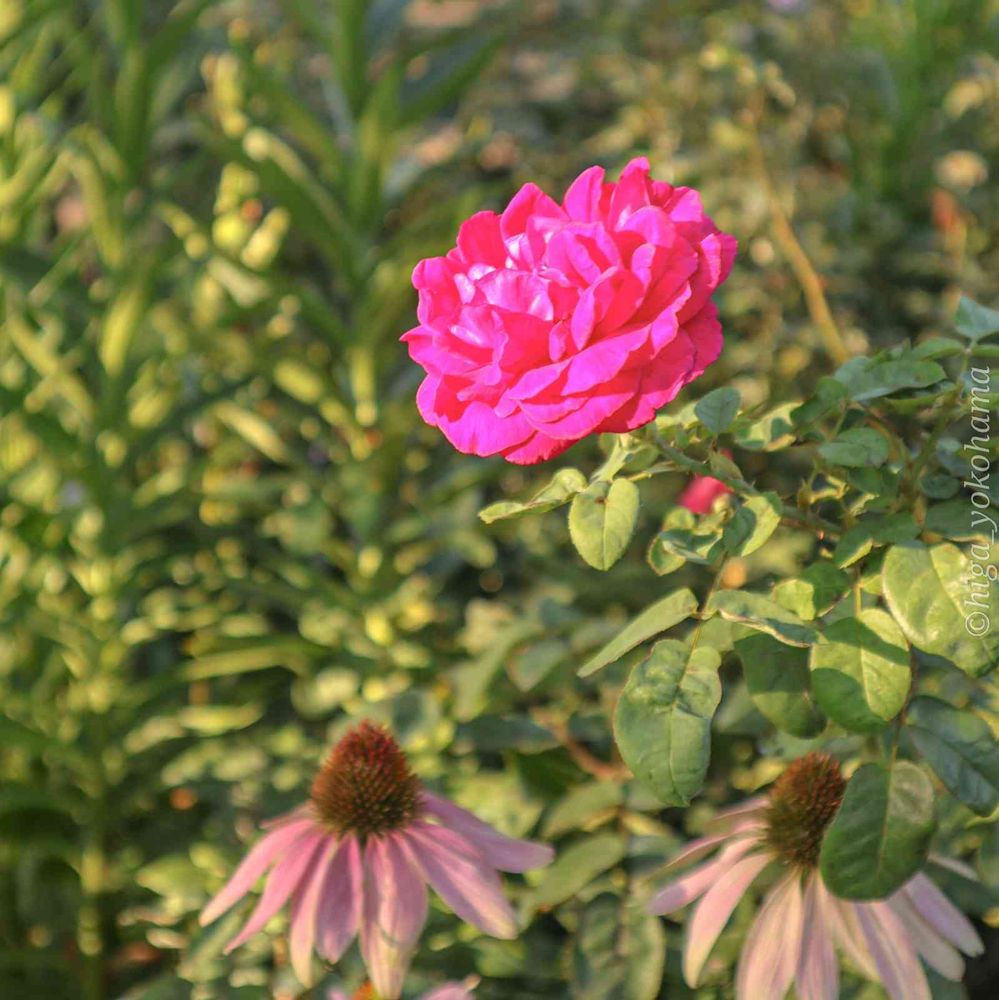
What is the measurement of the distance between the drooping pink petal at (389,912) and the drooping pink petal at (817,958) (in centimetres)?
22

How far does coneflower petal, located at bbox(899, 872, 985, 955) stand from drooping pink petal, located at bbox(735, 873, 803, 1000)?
68mm

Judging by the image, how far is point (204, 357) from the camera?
1617 millimetres

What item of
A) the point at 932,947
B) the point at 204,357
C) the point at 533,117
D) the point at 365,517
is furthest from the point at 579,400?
the point at 533,117

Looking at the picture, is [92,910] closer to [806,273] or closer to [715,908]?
[715,908]

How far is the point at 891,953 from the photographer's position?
73 centimetres

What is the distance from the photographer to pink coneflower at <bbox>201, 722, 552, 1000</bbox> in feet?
2.50

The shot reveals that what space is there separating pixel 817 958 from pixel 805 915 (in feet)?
0.09

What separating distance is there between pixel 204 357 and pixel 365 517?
0.38 m

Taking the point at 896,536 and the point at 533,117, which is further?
the point at 533,117

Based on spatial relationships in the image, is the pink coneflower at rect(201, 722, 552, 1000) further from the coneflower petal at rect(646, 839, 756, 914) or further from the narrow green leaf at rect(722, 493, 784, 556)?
the narrow green leaf at rect(722, 493, 784, 556)

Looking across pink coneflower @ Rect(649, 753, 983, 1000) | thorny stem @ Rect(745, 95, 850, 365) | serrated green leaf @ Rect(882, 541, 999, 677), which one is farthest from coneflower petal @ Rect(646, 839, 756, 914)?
thorny stem @ Rect(745, 95, 850, 365)

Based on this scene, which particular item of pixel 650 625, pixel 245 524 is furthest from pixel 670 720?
pixel 245 524

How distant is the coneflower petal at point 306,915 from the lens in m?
0.76

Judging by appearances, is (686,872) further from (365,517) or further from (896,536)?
(365,517)
